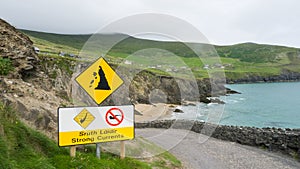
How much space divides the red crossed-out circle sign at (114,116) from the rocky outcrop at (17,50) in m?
7.34

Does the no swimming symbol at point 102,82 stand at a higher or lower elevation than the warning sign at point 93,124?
higher

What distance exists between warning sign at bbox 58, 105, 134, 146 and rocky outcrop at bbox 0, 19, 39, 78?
7.05 metres

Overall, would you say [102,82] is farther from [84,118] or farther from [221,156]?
[221,156]

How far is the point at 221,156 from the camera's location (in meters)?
19.4

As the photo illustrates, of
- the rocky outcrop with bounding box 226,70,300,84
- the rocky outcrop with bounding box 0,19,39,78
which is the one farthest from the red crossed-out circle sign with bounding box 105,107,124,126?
the rocky outcrop with bounding box 226,70,300,84

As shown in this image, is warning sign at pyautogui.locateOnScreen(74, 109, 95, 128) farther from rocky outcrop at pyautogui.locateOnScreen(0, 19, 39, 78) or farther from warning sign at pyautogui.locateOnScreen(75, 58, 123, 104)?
rocky outcrop at pyautogui.locateOnScreen(0, 19, 39, 78)

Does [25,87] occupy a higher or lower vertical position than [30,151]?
higher

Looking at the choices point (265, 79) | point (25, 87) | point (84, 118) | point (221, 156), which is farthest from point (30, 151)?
point (265, 79)

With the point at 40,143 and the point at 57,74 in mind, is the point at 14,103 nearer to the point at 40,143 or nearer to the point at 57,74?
the point at 40,143

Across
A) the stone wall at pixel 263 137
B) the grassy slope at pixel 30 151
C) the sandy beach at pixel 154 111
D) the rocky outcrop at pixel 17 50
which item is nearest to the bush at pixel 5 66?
the rocky outcrop at pixel 17 50

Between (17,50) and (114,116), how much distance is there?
9325 mm

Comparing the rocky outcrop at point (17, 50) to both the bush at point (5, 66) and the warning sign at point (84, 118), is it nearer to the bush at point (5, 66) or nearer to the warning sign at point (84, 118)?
the bush at point (5, 66)

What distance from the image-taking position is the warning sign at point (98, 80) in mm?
7945

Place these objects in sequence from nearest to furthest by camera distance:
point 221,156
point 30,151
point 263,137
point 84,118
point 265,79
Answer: point 30,151
point 84,118
point 221,156
point 263,137
point 265,79
